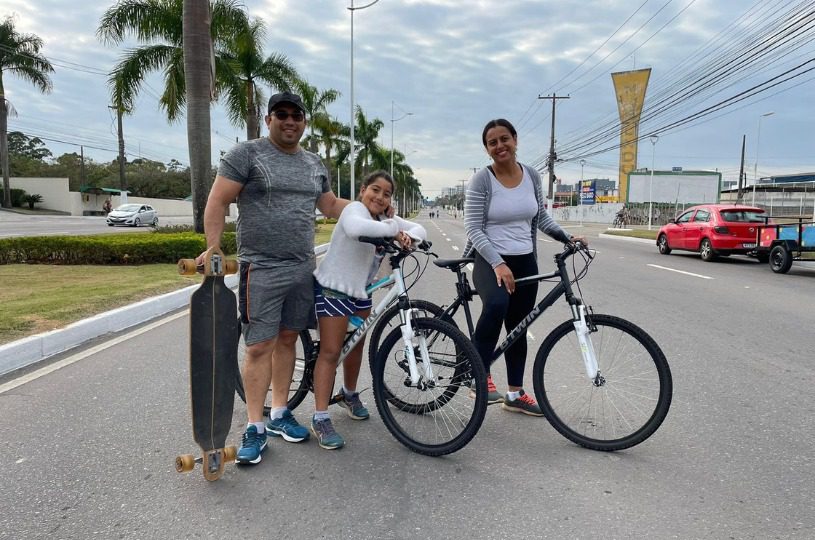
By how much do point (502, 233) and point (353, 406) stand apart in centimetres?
145

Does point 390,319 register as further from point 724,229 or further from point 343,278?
point 724,229

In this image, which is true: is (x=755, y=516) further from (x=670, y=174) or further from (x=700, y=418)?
(x=670, y=174)

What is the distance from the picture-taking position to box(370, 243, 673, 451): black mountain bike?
3092mm

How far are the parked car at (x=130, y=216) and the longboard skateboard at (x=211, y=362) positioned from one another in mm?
30303

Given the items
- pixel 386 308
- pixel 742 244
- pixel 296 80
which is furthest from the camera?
pixel 296 80

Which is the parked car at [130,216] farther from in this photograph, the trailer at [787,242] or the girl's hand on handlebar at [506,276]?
the girl's hand on handlebar at [506,276]

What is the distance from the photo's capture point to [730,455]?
3.10 m

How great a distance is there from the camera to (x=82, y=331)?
5.75 meters

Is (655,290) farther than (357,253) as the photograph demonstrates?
Yes

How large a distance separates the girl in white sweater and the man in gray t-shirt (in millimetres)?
Result: 115

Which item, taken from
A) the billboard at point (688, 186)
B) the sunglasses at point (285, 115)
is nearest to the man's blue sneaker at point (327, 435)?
the sunglasses at point (285, 115)

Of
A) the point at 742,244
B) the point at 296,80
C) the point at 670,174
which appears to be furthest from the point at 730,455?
the point at 670,174

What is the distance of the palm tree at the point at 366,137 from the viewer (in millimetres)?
49362

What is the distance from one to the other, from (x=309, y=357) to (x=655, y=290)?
7535 millimetres
